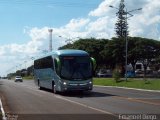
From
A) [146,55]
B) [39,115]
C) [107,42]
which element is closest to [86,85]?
[39,115]

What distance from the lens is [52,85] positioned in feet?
122

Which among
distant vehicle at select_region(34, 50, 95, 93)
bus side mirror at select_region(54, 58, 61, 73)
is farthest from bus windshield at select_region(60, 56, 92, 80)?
bus side mirror at select_region(54, 58, 61, 73)

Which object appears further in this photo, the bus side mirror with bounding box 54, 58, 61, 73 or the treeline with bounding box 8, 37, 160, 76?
the treeline with bounding box 8, 37, 160, 76

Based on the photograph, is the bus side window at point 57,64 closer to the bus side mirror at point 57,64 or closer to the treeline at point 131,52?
the bus side mirror at point 57,64

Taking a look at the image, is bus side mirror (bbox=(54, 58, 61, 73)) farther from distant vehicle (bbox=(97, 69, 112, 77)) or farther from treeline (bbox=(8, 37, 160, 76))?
distant vehicle (bbox=(97, 69, 112, 77))

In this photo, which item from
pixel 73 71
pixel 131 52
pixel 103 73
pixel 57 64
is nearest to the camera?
pixel 73 71

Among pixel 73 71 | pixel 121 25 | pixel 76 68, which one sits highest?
pixel 121 25

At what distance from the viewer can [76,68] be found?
33.2 m

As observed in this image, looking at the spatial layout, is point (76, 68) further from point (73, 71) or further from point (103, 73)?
point (103, 73)

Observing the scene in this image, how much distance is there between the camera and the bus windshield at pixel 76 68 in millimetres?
33031

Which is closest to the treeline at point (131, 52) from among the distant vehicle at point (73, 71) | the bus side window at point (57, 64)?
the bus side window at point (57, 64)

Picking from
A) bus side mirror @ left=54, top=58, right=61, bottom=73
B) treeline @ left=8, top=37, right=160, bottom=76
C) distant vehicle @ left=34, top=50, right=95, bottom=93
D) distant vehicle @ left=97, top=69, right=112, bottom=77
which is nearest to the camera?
distant vehicle @ left=34, top=50, right=95, bottom=93

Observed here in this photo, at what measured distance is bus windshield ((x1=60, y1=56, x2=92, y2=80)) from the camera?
1300 inches

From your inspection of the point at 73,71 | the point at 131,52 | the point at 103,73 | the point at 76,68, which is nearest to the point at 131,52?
the point at 131,52
